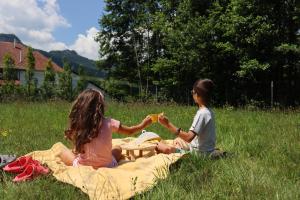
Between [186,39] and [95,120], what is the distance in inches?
1078

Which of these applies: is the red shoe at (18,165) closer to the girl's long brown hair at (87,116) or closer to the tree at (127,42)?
the girl's long brown hair at (87,116)

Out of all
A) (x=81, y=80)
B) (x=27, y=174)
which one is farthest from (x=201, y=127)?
(x=81, y=80)

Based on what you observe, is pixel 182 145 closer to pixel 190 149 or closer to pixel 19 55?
pixel 190 149

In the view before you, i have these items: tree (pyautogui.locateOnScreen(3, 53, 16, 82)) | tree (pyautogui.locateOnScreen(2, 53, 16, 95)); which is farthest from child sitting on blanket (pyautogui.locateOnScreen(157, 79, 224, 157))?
tree (pyautogui.locateOnScreen(3, 53, 16, 82))

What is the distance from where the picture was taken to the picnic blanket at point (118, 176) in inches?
206

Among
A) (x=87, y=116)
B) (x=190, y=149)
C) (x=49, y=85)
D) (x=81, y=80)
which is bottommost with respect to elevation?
(x=190, y=149)

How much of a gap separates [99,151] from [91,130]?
0.97 feet

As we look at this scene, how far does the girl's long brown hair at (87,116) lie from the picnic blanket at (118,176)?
1.39 feet

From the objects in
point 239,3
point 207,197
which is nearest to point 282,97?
point 239,3

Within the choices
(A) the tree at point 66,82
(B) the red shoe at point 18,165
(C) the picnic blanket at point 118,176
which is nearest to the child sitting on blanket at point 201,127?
(C) the picnic blanket at point 118,176

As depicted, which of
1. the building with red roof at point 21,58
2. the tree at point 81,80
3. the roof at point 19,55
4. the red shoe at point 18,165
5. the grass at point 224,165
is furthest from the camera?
the roof at point 19,55

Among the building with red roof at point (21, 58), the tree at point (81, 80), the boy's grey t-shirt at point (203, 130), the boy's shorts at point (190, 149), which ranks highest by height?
the building with red roof at point (21, 58)

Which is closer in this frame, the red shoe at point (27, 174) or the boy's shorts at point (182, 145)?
the red shoe at point (27, 174)

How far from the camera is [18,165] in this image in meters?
6.16
